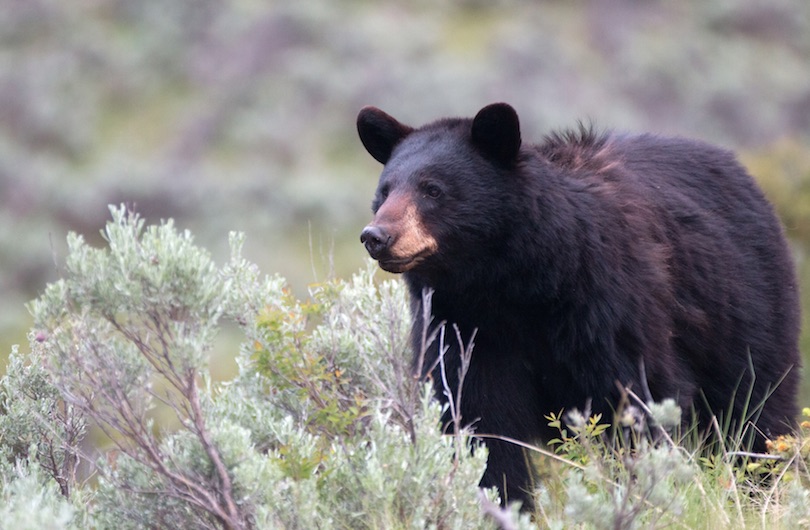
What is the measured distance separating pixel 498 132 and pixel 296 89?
66.3 feet

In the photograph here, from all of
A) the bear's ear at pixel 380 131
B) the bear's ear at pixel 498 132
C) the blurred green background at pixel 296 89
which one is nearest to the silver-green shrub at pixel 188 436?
the bear's ear at pixel 498 132

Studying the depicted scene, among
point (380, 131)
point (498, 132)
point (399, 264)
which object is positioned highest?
point (380, 131)

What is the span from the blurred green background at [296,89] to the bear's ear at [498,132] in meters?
14.3

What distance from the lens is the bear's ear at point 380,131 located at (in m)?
4.84

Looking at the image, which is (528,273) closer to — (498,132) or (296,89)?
(498,132)

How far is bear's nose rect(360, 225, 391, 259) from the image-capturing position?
4.16 metres

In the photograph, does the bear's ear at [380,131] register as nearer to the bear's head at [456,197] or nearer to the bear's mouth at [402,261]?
the bear's head at [456,197]

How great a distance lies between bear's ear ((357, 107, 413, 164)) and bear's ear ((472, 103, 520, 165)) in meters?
0.43

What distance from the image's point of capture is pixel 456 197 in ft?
14.7

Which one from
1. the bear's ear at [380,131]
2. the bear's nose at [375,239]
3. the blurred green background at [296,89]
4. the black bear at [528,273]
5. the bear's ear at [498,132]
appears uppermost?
the blurred green background at [296,89]

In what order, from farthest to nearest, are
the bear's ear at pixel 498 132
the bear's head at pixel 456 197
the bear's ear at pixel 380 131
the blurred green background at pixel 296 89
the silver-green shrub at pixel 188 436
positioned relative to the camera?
the blurred green background at pixel 296 89, the bear's ear at pixel 380 131, the bear's ear at pixel 498 132, the bear's head at pixel 456 197, the silver-green shrub at pixel 188 436

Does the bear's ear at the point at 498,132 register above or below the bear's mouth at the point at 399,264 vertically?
above

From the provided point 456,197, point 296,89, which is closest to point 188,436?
point 456,197

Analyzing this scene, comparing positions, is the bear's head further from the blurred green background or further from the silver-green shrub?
the blurred green background
